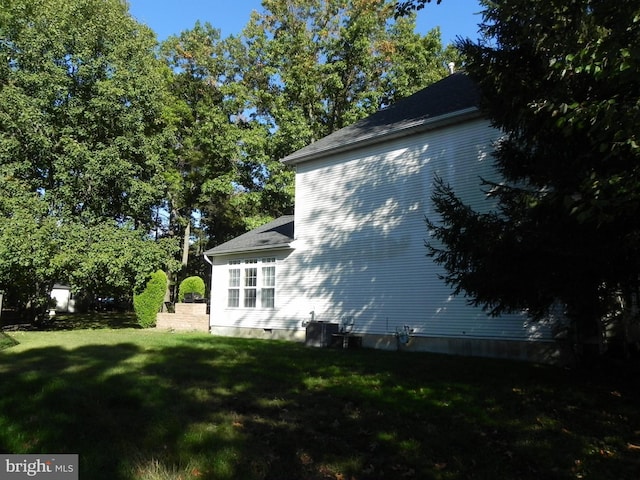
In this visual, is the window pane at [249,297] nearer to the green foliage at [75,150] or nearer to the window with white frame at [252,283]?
the window with white frame at [252,283]

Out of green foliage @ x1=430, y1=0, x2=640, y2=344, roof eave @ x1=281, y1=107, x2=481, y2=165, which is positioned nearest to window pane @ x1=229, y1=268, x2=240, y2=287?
roof eave @ x1=281, y1=107, x2=481, y2=165

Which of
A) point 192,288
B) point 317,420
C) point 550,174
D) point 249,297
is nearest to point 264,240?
point 249,297

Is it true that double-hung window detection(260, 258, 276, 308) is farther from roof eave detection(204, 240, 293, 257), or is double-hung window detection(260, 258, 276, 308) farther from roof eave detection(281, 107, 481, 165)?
roof eave detection(281, 107, 481, 165)

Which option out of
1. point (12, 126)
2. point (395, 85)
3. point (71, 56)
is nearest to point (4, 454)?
point (12, 126)

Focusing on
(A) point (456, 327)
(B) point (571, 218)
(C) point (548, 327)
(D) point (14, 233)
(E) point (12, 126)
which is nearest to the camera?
(B) point (571, 218)

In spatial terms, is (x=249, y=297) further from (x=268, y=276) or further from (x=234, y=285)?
(x=268, y=276)

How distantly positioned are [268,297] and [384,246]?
17.0 ft

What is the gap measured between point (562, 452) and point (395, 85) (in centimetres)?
2611

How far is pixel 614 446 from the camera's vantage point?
5.24 meters

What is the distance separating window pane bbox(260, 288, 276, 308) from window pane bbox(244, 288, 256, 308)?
1.60 ft

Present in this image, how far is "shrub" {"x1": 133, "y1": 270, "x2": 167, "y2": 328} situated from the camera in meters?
20.8

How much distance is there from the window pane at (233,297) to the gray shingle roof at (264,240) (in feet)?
4.72

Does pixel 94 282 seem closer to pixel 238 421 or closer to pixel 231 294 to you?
pixel 231 294

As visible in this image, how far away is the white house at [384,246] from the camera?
40.1 feet
